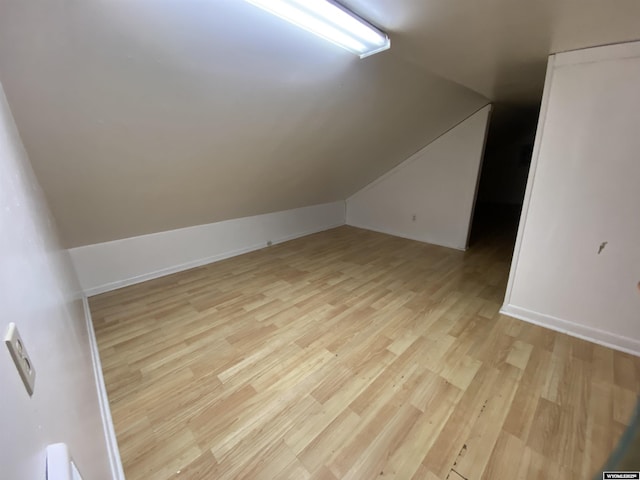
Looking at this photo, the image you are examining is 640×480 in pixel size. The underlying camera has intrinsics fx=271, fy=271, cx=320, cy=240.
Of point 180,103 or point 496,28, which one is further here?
point 180,103

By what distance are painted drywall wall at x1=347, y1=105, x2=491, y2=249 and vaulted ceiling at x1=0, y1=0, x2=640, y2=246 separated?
74 cm

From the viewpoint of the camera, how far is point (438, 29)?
1.50 meters

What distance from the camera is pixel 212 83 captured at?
1.58 meters

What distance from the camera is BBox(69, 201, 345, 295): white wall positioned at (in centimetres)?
269

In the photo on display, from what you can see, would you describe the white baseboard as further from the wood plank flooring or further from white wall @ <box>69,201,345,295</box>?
white wall @ <box>69,201,345,295</box>

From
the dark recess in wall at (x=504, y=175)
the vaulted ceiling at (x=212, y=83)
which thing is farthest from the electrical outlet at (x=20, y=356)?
the dark recess in wall at (x=504, y=175)

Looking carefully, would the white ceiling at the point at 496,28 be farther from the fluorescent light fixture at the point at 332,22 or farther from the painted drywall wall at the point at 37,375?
the painted drywall wall at the point at 37,375

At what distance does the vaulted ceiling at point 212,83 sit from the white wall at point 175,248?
0.59 ft

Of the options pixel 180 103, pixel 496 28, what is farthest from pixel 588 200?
pixel 180 103

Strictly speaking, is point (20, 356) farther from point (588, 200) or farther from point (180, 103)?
point (588, 200)

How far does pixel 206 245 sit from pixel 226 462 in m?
2.59

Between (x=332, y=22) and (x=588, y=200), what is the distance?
2073mm

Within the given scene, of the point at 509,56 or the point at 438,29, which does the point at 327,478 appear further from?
the point at 509,56

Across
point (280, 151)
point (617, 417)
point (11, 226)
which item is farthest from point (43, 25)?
point (617, 417)
